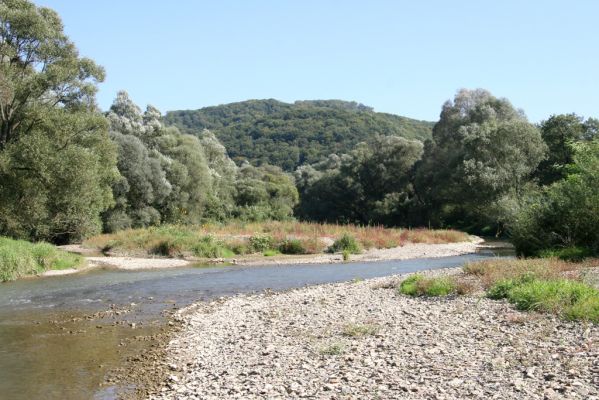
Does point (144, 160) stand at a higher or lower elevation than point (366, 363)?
higher

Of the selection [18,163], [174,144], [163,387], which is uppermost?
[174,144]

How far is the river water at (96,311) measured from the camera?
1216cm

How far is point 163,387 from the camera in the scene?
36.6 ft

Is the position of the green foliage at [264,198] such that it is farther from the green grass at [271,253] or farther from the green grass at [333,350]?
the green grass at [333,350]

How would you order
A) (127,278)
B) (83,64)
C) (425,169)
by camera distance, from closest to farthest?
1. (127,278)
2. (83,64)
3. (425,169)

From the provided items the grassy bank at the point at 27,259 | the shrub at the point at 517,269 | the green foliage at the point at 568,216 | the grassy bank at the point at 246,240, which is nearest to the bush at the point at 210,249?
the grassy bank at the point at 246,240

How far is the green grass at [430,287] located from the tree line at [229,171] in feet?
34.7

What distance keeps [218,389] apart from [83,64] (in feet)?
97.4

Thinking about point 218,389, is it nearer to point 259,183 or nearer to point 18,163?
point 18,163

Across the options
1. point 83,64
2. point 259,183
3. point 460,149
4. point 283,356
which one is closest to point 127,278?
point 83,64

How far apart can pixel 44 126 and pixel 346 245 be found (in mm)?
24007

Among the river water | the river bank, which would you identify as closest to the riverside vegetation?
the river bank

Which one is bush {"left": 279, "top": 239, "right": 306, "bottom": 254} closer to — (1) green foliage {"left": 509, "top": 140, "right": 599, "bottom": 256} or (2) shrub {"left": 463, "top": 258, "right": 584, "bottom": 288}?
(1) green foliage {"left": 509, "top": 140, "right": 599, "bottom": 256}

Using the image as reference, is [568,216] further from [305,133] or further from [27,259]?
[305,133]
